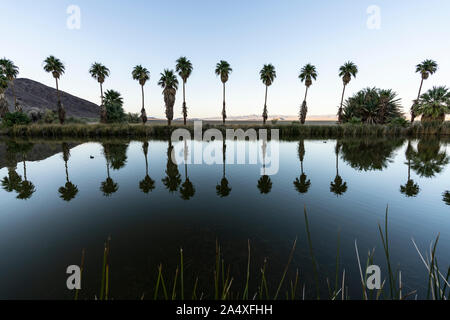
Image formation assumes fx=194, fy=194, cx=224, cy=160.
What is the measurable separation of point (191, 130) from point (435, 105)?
186ft

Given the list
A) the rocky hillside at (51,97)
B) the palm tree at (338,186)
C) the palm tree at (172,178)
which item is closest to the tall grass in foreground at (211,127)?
the palm tree at (172,178)

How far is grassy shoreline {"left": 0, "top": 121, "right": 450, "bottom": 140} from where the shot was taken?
127 ft

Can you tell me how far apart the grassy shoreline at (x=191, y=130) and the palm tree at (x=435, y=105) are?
268 centimetres

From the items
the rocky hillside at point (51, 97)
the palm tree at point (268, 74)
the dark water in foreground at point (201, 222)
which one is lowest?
the dark water in foreground at point (201, 222)

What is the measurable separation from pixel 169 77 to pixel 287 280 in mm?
51408

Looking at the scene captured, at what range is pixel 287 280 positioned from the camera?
4676 millimetres

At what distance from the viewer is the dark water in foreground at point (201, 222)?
4855 mm

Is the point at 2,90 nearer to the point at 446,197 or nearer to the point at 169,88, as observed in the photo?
the point at 169,88

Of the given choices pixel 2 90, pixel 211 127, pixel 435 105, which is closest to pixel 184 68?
pixel 211 127

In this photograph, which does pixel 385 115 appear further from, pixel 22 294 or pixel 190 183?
pixel 22 294

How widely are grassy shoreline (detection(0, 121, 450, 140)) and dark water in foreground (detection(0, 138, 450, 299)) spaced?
2755cm

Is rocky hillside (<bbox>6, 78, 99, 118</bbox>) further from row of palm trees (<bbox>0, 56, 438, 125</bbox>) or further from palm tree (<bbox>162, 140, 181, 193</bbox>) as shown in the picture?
palm tree (<bbox>162, 140, 181, 193</bbox>)

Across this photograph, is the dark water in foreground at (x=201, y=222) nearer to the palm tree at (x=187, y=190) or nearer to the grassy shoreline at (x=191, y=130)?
the palm tree at (x=187, y=190)
